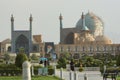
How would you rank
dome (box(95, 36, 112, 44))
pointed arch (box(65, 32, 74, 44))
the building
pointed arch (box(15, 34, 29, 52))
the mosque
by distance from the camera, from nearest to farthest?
pointed arch (box(15, 34, 29, 52)), the mosque, the building, dome (box(95, 36, 112, 44)), pointed arch (box(65, 32, 74, 44))

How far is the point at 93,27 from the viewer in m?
94.2

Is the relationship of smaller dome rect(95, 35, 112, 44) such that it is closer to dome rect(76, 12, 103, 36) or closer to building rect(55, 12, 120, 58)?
building rect(55, 12, 120, 58)

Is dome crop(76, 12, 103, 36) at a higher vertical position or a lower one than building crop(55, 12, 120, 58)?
higher

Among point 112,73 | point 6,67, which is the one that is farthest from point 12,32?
point 112,73

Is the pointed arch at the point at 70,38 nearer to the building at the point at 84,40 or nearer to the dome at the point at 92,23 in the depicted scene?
the building at the point at 84,40

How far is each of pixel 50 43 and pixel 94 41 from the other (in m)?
8.35

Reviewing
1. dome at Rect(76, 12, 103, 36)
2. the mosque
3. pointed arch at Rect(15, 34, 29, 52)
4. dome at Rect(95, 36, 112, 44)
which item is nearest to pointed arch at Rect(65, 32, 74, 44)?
the mosque

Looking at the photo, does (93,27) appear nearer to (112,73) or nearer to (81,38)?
(81,38)

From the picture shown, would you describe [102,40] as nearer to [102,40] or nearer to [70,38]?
[102,40]

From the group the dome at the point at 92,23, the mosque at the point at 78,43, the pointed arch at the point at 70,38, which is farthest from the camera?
the dome at the point at 92,23

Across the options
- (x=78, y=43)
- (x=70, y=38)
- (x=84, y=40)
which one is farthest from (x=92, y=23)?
(x=78, y=43)

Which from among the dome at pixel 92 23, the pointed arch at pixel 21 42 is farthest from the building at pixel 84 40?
the pointed arch at pixel 21 42

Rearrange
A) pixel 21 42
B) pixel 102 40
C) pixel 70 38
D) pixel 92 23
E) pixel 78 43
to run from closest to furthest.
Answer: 1. pixel 21 42
2. pixel 78 43
3. pixel 102 40
4. pixel 70 38
5. pixel 92 23

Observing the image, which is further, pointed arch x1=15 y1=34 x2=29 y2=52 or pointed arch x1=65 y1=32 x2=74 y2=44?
pointed arch x1=65 y1=32 x2=74 y2=44
